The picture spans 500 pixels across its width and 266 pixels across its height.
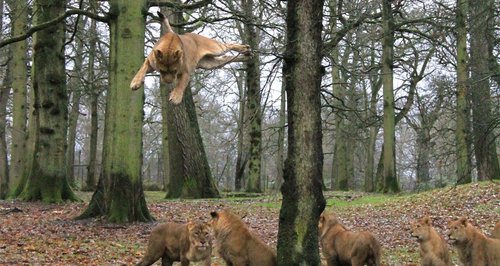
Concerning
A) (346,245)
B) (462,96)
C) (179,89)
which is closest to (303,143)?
(346,245)

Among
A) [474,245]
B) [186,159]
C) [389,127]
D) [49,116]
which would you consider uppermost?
[389,127]

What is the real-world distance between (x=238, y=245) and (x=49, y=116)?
39.1 feet

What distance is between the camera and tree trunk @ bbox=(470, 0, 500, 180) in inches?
549

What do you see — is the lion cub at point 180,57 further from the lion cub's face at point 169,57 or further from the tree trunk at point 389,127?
the tree trunk at point 389,127

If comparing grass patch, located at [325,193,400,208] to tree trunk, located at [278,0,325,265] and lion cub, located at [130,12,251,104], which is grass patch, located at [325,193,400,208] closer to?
tree trunk, located at [278,0,325,265]

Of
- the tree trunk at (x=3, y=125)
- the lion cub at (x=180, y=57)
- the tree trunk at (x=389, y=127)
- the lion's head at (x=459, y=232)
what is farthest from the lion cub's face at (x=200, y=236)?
the tree trunk at (x=3, y=125)

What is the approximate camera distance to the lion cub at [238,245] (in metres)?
8.73

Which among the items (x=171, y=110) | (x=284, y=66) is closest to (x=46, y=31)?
(x=171, y=110)

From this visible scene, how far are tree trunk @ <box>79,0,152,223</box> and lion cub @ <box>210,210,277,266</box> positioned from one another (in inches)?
236

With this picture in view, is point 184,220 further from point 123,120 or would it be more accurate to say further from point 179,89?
point 179,89

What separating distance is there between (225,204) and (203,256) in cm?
1166

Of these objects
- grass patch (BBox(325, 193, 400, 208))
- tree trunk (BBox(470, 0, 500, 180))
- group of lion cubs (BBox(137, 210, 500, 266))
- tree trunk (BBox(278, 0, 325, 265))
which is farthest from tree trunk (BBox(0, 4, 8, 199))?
tree trunk (BBox(278, 0, 325, 265))

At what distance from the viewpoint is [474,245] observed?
985cm

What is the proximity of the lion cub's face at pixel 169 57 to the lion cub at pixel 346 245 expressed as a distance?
13.6 feet
